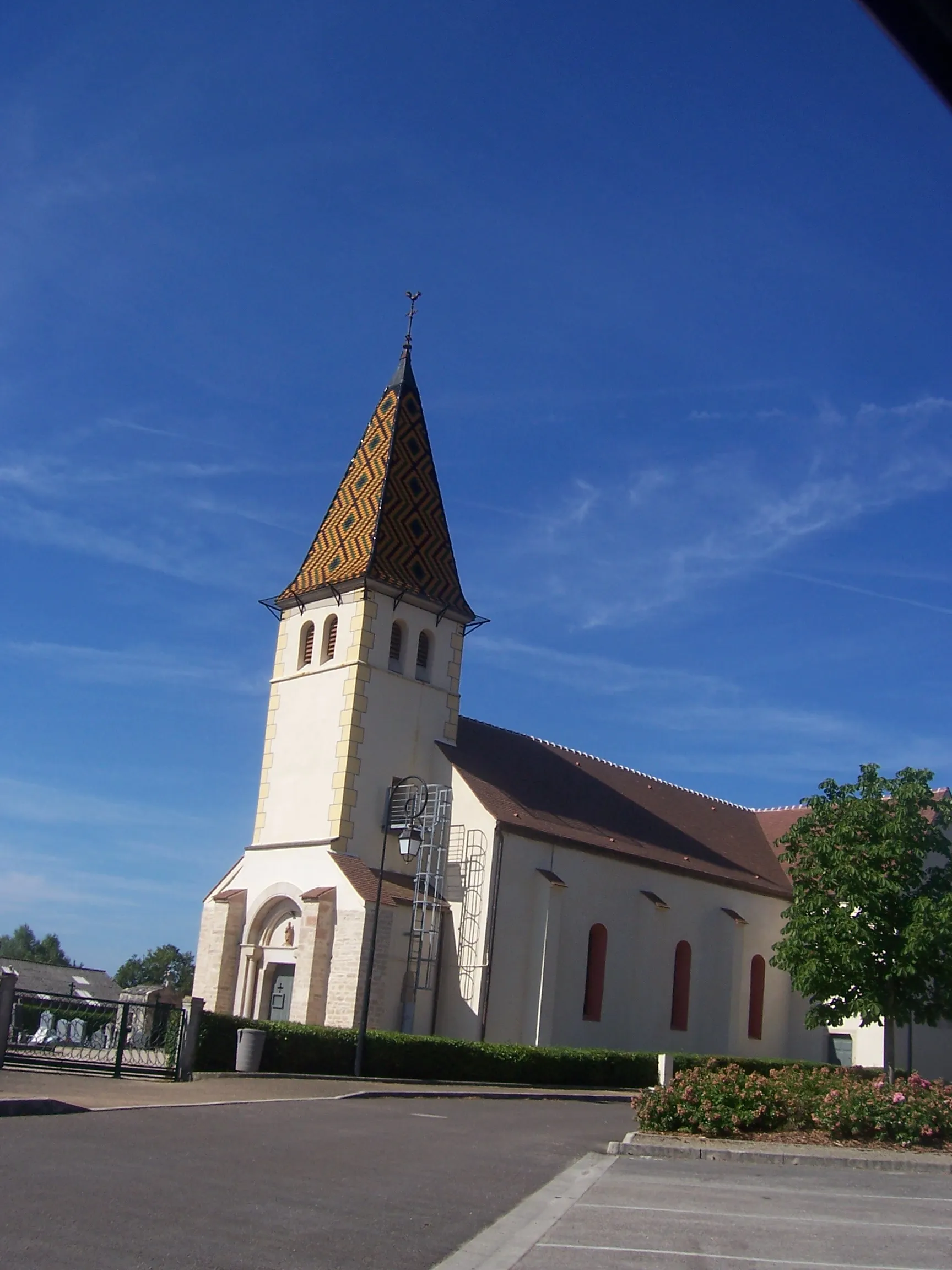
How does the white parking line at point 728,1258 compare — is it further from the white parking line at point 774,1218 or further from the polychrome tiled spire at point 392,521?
the polychrome tiled spire at point 392,521

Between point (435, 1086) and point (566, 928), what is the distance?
28.7 feet

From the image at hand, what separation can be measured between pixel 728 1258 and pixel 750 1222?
169cm

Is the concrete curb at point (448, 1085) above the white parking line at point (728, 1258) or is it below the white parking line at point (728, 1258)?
below

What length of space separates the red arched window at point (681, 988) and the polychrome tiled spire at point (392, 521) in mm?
11604

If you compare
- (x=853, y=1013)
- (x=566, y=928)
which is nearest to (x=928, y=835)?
(x=853, y=1013)

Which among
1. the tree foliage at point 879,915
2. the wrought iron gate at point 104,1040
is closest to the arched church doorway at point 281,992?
the wrought iron gate at point 104,1040

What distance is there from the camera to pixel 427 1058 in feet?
84.7

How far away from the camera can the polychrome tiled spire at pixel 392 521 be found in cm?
3422

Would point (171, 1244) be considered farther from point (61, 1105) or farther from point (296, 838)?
point (296, 838)

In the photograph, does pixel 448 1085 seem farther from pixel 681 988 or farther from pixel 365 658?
pixel 681 988

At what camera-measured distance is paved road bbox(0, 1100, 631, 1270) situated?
295 inches

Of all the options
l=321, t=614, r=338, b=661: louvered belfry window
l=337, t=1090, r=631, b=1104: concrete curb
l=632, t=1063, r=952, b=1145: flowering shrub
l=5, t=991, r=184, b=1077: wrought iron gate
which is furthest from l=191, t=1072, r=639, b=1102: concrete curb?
l=321, t=614, r=338, b=661: louvered belfry window

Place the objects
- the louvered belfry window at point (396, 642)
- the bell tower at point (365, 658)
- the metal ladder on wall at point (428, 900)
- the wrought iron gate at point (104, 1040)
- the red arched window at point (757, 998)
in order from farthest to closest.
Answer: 1. the red arched window at point (757, 998)
2. the louvered belfry window at point (396, 642)
3. the bell tower at point (365, 658)
4. the metal ladder on wall at point (428, 900)
5. the wrought iron gate at point (104, 1040)

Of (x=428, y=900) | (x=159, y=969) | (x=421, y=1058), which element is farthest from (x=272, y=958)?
(x=159, y=969)
